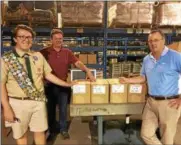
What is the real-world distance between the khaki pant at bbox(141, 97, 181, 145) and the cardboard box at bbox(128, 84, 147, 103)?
203 mm

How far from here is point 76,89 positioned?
3.41 meters

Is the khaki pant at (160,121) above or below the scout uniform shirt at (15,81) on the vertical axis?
below

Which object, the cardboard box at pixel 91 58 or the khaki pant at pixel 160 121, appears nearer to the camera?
A: the khaki pant at pixel 160 121

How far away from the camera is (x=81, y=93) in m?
3.42

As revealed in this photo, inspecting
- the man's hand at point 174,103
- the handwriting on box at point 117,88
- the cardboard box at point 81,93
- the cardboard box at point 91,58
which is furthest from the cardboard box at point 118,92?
the cardboard box at point 91,58

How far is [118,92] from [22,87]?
1197 millimetres

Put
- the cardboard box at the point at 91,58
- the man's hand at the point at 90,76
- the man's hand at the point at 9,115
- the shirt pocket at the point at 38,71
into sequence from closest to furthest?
the man's hand at the point at 9,115, the shirt pocket at the point at 38,71, the man's hand at the point at 90,76, the cardboard box at the point at 91,58

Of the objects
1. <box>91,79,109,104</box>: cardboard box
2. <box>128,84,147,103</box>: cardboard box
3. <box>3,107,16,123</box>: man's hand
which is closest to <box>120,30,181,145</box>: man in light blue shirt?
<box>128,84,147,103</box>: cardboard box

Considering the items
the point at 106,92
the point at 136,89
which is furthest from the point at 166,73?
the point at 106,92

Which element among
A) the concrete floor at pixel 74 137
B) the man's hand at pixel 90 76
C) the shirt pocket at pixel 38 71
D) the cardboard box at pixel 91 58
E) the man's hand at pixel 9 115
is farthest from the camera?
the cardboard box at pixel 91 58

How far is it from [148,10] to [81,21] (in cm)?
137

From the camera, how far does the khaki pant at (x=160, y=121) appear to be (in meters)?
3.09

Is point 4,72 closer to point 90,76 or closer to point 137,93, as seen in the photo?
point 90,76

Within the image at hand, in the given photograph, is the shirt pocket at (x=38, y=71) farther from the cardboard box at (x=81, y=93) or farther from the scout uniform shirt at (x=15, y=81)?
the cardboard box at (x=81, y=93)
